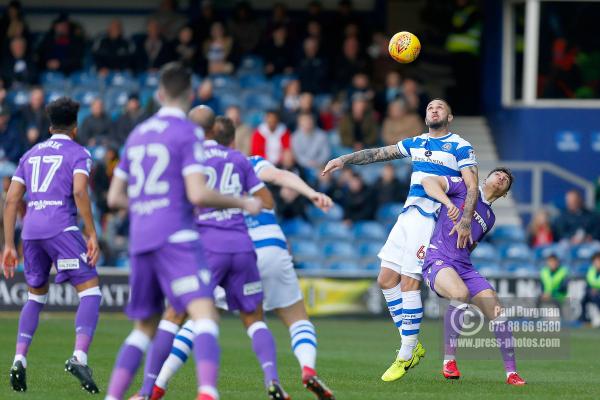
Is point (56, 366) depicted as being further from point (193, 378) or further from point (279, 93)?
point (279, 93)

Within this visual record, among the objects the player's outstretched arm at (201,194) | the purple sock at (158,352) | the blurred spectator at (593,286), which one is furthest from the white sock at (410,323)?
the blurred spectator at (593,286)

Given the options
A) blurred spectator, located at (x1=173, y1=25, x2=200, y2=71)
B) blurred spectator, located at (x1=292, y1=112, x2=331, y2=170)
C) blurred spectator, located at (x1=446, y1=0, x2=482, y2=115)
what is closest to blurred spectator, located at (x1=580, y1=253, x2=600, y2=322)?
blurred spectator, located at (x1=292, y1=112, x2=331, y2=170)

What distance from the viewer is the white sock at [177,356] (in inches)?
364

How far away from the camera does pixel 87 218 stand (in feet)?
33.6

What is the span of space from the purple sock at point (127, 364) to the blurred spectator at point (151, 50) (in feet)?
54.2

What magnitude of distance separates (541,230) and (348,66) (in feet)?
16.2

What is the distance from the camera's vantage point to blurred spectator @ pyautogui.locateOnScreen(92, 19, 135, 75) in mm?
24344

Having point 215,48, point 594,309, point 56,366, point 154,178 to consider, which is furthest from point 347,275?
point 154,178

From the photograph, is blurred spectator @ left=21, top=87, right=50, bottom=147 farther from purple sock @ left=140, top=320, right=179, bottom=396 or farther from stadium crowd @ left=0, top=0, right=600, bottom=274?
purple sock @ left=140, top=320, right=179, bottom=396

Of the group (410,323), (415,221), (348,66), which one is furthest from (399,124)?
(410,323)

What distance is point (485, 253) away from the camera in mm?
21938

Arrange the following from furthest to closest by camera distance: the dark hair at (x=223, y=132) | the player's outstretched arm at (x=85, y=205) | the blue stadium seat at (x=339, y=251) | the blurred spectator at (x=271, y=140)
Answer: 1. the blurred spectator at (x=271, y=140)
2. the blue stadium seat at (x=339, y=251)
3. the player's outstretched arm at (x=85, y=205)
4. the dark hair at (x=223, y=132)

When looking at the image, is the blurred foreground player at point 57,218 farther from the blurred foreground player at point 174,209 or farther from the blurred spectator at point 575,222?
the blurred spectator at point 575,222

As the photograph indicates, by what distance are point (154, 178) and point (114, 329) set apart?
9989 millimetres
